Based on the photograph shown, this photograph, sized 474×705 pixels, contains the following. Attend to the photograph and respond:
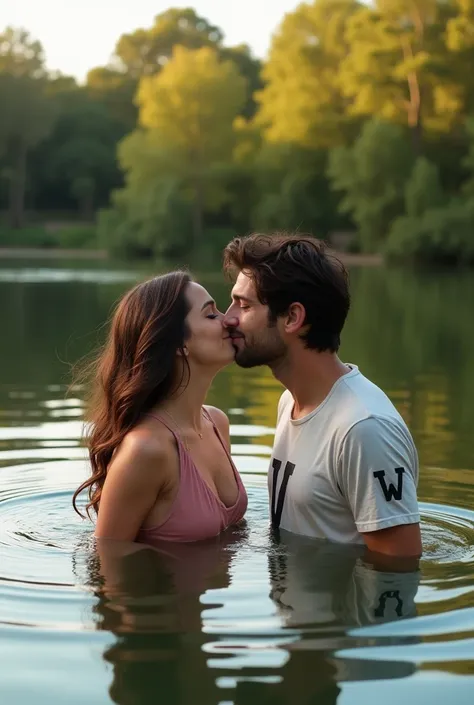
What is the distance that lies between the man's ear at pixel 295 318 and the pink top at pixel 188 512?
664 mm

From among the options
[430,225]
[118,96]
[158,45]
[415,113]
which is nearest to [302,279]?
[430,225]

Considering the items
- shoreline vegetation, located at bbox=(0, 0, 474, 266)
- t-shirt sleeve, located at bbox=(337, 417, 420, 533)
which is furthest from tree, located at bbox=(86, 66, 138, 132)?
t-shirt sleeve, located at bbox=(337, 417, 420, 533)

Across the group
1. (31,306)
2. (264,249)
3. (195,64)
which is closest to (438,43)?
(195,64)

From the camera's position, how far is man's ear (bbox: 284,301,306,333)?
17.2 feet

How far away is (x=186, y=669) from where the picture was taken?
13.9ft

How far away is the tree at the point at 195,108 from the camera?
48750 millimetres

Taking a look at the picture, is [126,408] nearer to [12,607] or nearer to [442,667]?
[12,607]

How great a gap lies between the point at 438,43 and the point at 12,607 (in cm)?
4119

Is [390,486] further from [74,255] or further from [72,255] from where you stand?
[72,255]

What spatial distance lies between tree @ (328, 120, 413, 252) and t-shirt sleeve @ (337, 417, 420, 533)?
121 ft

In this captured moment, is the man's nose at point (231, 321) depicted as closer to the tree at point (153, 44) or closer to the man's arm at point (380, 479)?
the man's arm at point (380, 479)

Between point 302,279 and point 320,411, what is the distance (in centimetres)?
55

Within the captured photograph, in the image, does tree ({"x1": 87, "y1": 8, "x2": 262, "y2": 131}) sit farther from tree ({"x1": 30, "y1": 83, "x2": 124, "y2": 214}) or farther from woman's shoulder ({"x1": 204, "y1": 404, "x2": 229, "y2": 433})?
woman's shoulder ({"x1": 204, "y1": 404, "x2": 229, "y2": 433})

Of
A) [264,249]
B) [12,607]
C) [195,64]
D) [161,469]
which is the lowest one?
[12,607]
